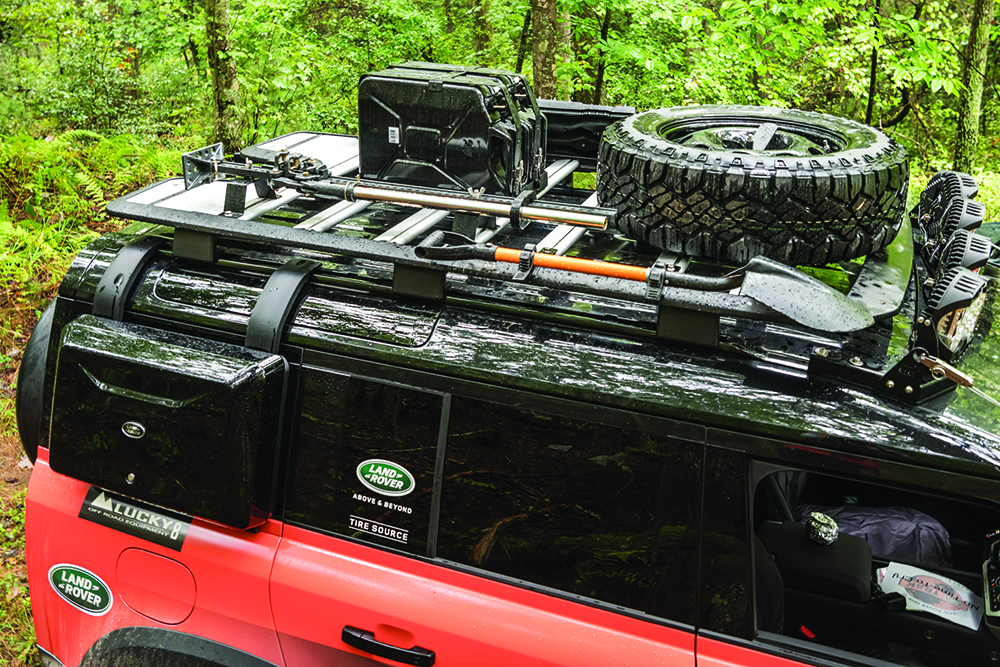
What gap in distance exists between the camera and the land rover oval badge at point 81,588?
8.77 feet

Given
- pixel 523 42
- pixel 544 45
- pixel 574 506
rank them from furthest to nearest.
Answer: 1. pixel 523 42
2. pixel 544 45
3. pixel 574 506

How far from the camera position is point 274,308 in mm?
2443

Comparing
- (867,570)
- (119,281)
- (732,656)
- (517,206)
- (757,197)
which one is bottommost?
(867,570)

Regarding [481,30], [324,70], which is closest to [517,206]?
[324,70]

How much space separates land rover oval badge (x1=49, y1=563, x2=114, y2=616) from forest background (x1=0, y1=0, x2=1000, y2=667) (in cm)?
303

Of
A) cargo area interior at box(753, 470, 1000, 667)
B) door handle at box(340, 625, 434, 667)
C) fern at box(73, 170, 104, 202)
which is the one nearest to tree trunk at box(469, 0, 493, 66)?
fern at box(73, 170, 104, 202)

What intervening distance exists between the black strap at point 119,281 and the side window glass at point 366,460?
761 mm

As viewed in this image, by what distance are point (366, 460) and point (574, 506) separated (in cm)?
64

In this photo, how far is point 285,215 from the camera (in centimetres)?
302

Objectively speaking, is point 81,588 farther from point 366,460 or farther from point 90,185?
point 90,185

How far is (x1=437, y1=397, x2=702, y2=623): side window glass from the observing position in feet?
6.79

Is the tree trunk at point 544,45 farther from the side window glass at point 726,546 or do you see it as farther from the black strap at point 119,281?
the side window glass at point 726,546

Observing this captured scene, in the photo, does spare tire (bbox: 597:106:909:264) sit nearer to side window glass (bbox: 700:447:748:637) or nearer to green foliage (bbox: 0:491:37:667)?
side window glass (bbox: 700:447:748:637)

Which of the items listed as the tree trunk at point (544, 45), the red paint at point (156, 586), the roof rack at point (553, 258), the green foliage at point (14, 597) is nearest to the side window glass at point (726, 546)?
the roof rack at point (553, 258)
